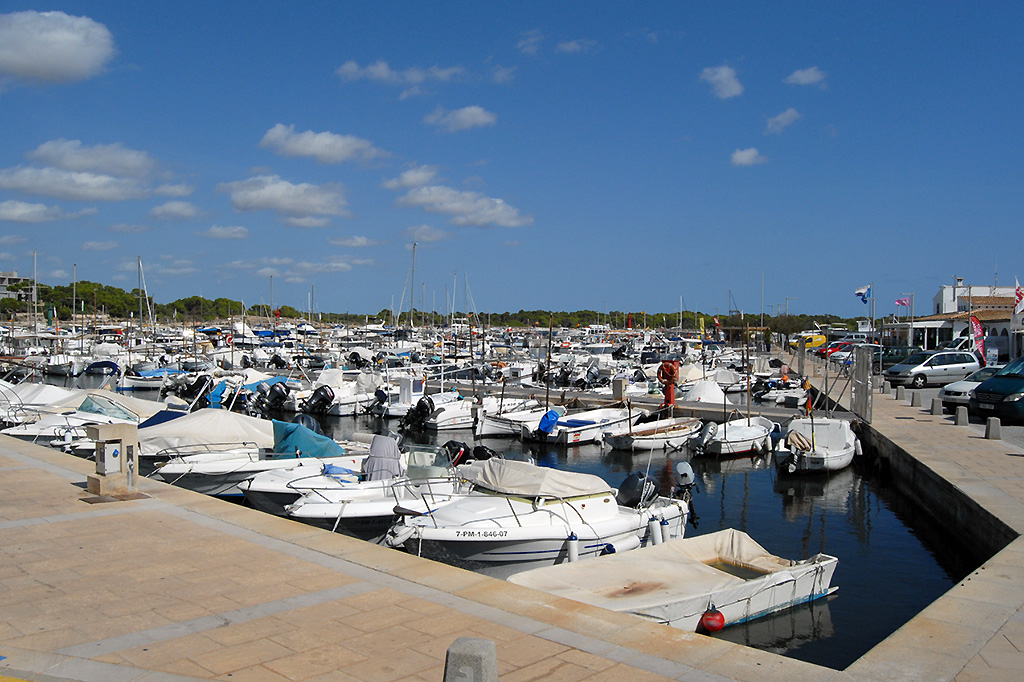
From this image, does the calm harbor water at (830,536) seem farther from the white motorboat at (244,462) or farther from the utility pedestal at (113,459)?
the utility pedestal at (113,459)

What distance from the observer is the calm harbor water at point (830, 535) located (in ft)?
39.9

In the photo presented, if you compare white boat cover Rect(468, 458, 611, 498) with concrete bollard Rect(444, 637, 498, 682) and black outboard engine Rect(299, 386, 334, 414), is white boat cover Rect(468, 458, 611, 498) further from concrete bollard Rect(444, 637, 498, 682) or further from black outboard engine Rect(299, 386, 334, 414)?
black outboard engine Rect(299, 386, 334, 414)

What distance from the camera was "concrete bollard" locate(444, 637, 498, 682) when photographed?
440 cm

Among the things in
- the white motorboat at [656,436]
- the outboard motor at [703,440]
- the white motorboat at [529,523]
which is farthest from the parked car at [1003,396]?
the white motorboat at [529,523]

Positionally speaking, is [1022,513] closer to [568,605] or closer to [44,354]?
[568,605]

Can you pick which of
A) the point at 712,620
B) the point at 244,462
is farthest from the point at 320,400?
the point at 712,620

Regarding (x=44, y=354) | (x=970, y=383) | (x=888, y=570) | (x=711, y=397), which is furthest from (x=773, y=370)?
(x=44, y=354)

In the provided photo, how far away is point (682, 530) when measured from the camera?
52.7 ft

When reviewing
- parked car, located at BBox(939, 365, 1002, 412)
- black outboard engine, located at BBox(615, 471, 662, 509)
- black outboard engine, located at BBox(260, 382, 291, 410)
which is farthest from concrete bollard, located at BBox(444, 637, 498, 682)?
black outboard engine, located at BBox(260, 382, 291, 410)

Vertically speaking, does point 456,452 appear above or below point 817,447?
above

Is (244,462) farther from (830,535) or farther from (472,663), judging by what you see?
(472,663)

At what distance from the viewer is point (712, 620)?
34.1ft

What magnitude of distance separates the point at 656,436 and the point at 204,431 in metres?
16.9

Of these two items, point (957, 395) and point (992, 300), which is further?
point (992, 300)
